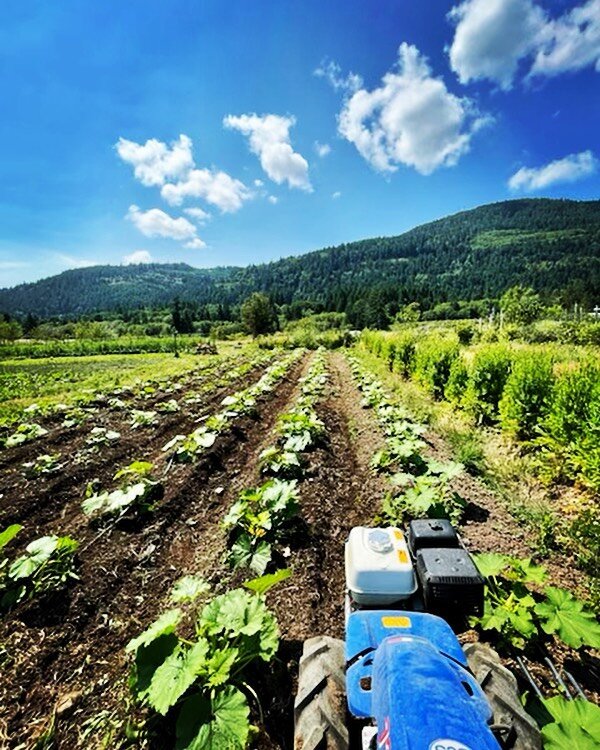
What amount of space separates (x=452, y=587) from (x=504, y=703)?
30.2 inches

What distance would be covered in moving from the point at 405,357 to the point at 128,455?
553 inches

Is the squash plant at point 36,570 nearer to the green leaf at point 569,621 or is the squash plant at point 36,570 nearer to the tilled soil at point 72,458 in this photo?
the tilled soil at point 72,458

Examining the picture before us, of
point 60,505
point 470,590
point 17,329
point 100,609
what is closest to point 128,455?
point 60,505

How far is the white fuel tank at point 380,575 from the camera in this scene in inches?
107

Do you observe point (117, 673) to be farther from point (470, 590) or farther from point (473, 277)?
point (473, 277)

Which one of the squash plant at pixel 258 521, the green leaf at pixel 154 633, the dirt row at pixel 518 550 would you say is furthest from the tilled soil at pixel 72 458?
the dirt row at pixel 518 550

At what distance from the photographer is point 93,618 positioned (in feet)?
12.1

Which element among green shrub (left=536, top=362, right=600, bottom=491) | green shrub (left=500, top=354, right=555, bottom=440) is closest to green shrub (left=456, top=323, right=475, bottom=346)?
green shrub (left=500, top=354, right=555, bottom=440)

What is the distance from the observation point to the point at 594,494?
5.55 m

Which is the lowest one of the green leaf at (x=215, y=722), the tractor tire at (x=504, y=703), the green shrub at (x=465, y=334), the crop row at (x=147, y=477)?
the green shrub at (x=465, y=334)

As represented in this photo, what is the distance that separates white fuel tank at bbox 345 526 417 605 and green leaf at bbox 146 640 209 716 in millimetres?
1100

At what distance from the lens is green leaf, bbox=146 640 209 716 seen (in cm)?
219

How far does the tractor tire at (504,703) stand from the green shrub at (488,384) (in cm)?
823

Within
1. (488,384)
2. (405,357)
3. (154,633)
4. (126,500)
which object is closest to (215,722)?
(154,633)
